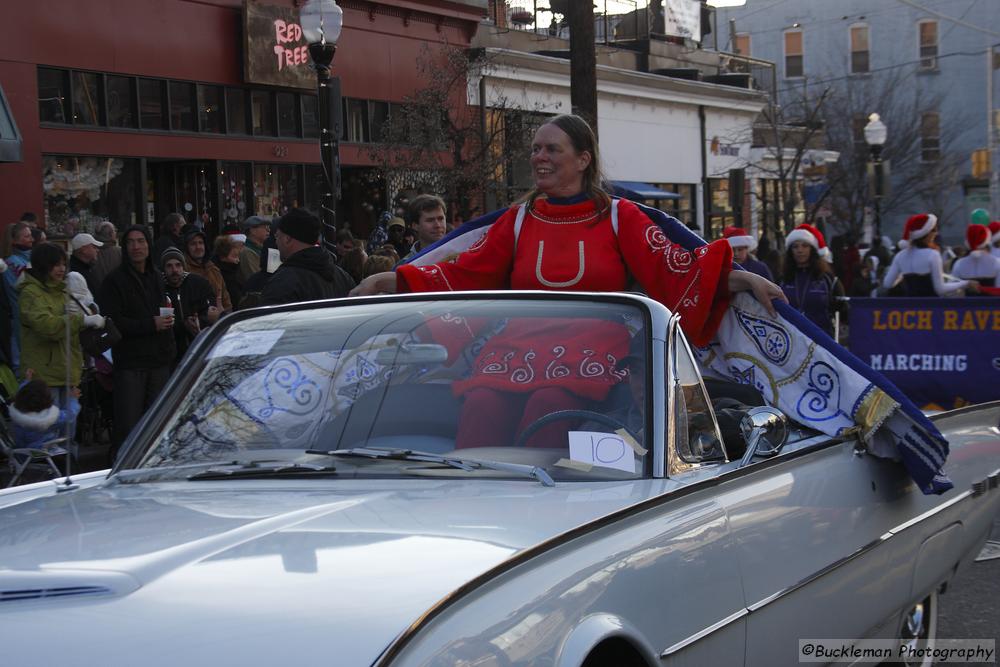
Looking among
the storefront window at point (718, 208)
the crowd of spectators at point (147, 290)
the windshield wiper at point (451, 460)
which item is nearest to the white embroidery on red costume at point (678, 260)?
the windshield wiper at point (451, 460)

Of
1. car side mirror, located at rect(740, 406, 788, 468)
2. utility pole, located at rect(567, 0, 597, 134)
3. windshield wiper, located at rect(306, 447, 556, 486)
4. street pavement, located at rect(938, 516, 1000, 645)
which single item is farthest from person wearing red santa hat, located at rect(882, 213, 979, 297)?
windshield wiper, located at rect(306, 447, 556, 486)

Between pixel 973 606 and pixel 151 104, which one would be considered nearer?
pixel 973 606

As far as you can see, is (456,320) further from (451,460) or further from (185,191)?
(185,191)

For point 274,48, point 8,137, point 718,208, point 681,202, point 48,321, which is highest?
point 274,48

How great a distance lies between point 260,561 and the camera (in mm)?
2566

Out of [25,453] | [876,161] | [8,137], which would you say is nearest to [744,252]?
[25,453]

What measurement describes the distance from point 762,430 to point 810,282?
27.5 ft

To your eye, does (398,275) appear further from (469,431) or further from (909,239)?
(909,239)

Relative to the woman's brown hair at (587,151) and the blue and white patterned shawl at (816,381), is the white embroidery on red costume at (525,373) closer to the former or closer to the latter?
the blue and white patterned shawl at (816,381)

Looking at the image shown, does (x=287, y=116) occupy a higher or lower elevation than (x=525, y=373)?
higher

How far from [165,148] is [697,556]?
16.8 m

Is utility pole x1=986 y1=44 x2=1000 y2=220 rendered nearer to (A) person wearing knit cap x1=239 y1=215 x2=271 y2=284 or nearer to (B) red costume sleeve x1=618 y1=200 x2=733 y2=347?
(A) person wearing knit cap x1=239 y1=215 x2=271 y2=284

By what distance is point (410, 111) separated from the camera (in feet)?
70.3

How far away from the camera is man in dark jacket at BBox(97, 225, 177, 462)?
31.9 feet
